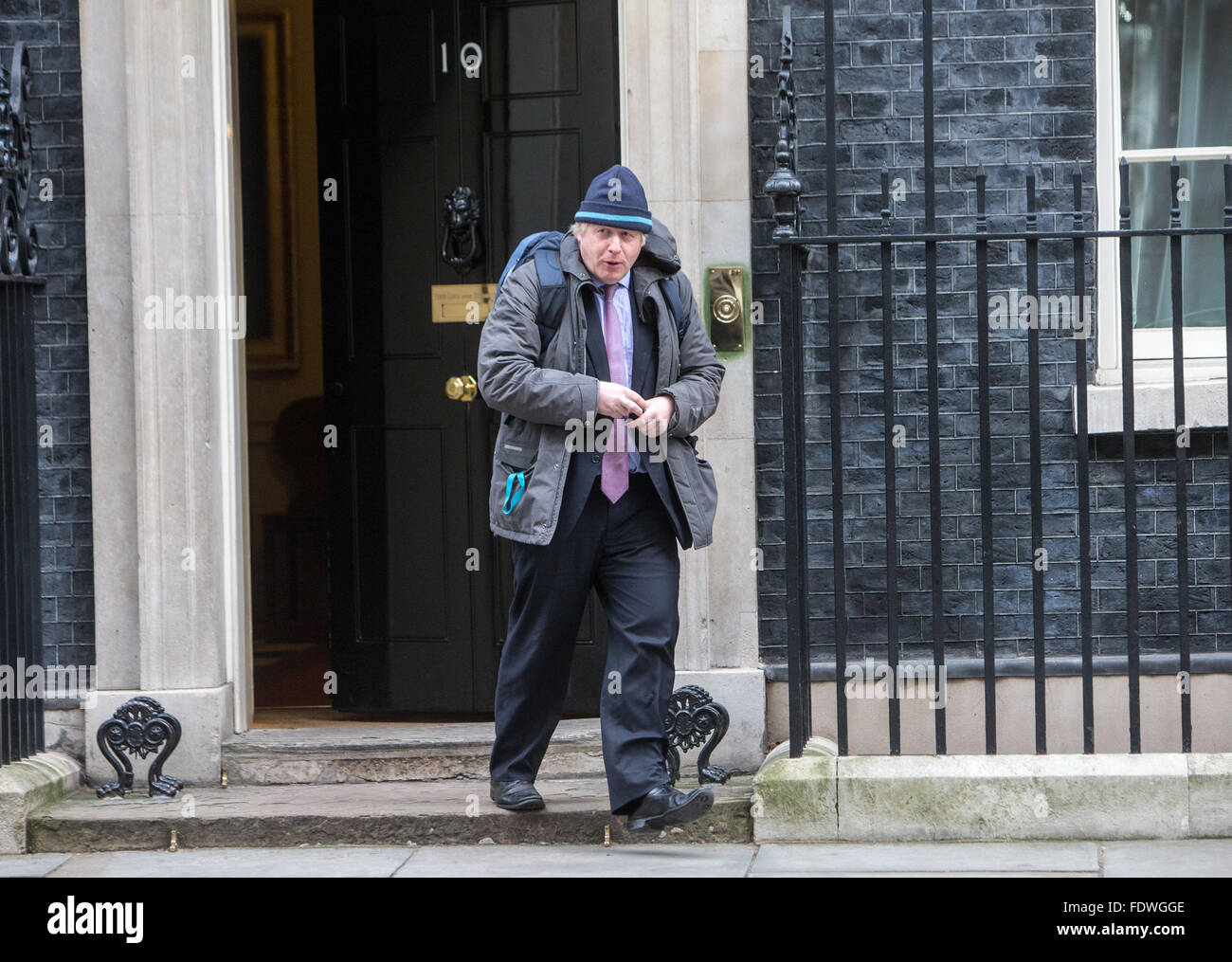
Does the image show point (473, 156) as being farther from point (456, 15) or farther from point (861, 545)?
point (861, 545)

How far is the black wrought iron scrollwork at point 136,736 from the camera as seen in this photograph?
5832 mm

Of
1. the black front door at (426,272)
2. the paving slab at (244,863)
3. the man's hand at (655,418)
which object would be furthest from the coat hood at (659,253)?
the paving slab at (244,863)

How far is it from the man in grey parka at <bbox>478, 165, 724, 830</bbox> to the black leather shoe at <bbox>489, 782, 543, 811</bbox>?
0.01m

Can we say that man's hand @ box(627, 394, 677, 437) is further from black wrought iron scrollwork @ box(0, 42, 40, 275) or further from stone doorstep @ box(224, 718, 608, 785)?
black wrought iron scrollwork @ box(0, 42, 40, 275)

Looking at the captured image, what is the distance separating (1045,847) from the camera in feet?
16.0

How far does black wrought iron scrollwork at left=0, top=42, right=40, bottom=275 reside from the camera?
17.9 ft

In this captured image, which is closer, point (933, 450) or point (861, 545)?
point (933, 450)

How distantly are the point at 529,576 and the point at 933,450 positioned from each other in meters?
1.32

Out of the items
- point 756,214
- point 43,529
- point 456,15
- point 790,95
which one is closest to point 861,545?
point 756,214

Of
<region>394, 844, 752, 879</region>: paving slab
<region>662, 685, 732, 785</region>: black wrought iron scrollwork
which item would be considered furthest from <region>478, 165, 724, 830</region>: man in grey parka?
<region>662, 685, 732, 785</region>: black wrought iron scrollwork

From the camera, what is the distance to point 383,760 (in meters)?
5.99

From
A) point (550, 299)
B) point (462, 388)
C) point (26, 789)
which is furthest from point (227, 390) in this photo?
point (550, 299)

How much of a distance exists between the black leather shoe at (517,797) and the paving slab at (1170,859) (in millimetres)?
1736

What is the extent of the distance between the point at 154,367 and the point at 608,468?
200cm
